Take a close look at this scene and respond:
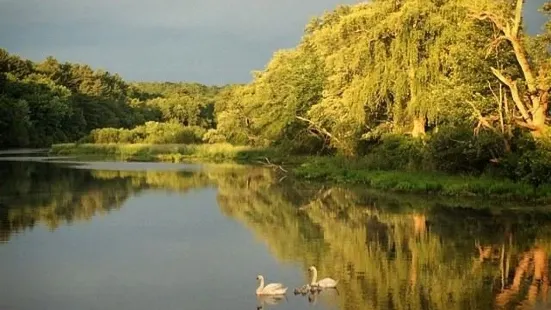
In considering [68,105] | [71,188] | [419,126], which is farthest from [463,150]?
[68,105]

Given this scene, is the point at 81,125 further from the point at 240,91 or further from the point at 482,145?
the point at 482,145

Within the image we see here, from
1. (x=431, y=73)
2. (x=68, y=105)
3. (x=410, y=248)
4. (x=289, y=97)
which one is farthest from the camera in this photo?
(x=68, y=105)

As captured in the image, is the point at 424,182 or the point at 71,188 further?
the point at 71,188

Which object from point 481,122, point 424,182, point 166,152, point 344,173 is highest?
point 481,122

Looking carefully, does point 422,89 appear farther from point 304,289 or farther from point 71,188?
point 304,289

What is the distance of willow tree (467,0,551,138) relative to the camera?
2403cm

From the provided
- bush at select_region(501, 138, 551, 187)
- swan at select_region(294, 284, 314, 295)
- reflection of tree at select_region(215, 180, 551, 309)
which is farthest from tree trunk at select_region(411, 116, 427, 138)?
swan at select_region(294, 284, 314, 295)

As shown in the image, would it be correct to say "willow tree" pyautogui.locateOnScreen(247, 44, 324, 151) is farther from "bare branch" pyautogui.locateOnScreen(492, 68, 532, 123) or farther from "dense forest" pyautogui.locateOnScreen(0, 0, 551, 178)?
"bare branch" pyautogui.locateOnScreen(492, 68, 532, 123)

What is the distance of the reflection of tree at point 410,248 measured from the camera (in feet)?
39.1

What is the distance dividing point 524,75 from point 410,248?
38.2 feet

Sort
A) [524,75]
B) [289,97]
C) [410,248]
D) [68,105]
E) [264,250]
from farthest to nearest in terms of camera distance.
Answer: [68,105], [289,97], [524,75], [264,250], [410,248]

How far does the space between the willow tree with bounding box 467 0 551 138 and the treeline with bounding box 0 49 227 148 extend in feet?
174

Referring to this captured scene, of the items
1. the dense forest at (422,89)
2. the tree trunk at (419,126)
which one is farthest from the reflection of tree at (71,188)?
the tree trunk at (419,126)

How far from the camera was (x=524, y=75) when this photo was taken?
25297 millimetres
